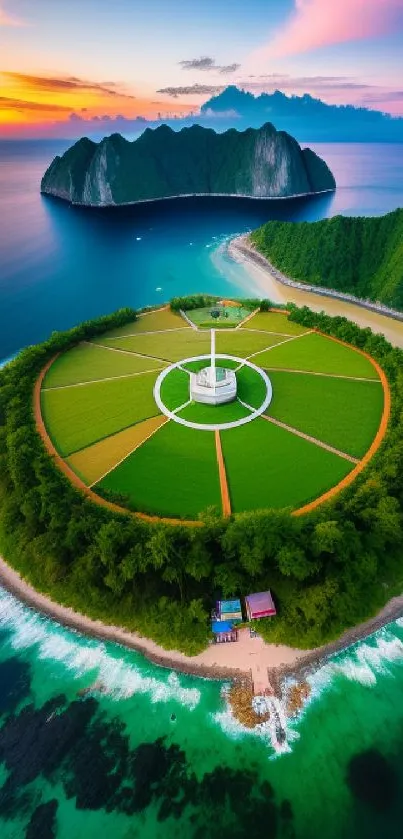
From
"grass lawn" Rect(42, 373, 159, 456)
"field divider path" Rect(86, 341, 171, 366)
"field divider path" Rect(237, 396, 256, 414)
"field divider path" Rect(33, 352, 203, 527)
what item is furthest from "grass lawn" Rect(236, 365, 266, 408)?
"field divider path" Rect(33, 352, 203, 527)

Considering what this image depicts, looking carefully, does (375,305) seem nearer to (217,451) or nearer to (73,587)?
(217,451)

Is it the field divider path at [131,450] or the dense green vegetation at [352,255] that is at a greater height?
the dense green vegetation at [352,255]

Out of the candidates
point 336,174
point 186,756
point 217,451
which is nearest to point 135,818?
point 186,756

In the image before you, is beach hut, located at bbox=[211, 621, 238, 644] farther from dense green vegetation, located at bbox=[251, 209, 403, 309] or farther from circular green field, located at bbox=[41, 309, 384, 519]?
dense green vegetation, located at bbox=[251, 209, 403, 309]

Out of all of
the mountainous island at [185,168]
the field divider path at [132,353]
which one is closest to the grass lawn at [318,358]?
the field divider path at [132,353]

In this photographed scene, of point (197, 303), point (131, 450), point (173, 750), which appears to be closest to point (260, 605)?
point (173, 750)

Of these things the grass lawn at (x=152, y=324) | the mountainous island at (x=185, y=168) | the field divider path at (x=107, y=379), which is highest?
the mountainous island at (x=185, y=168)

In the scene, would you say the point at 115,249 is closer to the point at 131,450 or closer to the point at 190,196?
the point at 190,196

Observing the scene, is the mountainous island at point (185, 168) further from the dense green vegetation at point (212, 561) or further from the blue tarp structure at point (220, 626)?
the blue tarp structure at point (220, 626)
